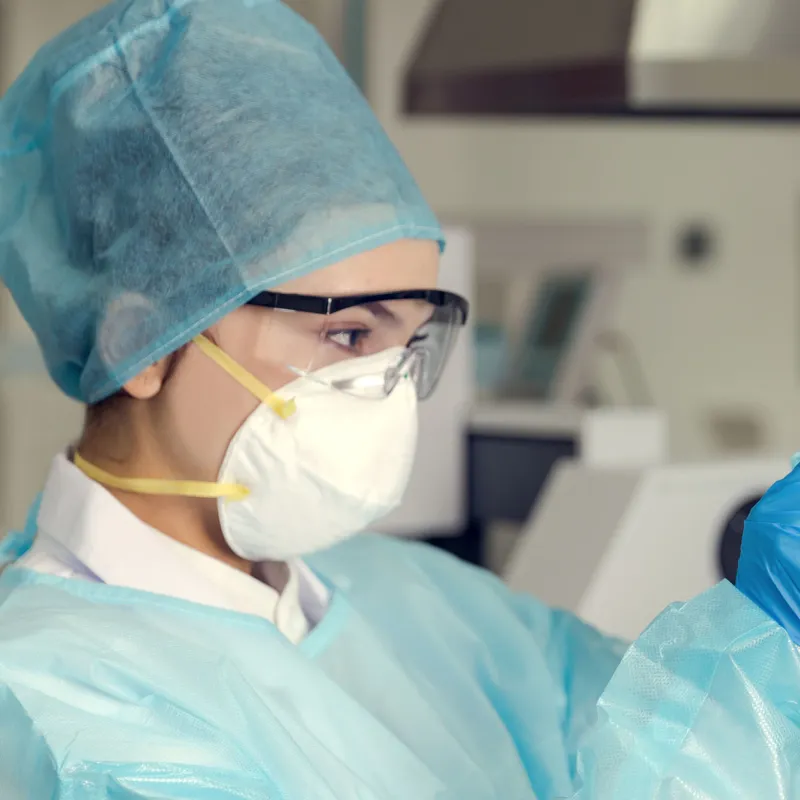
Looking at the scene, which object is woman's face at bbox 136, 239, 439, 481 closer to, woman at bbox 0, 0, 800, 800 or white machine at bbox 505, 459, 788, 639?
woman at bbox 0, 0, 800, 800

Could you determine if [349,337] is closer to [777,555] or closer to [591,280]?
[777,555]

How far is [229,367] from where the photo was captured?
95cm

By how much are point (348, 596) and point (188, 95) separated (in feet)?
1.55

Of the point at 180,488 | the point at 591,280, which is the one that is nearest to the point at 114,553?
the point at 180,488

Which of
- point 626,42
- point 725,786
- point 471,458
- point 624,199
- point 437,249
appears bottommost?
point 624,199

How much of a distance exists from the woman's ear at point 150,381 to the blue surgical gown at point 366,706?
157 millimetres

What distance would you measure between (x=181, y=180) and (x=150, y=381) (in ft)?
0.52

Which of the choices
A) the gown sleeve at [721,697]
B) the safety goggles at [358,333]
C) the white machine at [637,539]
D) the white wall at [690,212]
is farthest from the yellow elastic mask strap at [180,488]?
the white wall at [690,212]

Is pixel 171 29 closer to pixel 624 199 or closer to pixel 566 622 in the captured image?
pixel 566 622

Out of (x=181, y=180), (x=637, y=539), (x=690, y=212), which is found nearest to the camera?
(x=181, y=180)

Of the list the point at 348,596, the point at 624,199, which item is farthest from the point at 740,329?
the point at 348,596

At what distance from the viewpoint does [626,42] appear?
128 cm

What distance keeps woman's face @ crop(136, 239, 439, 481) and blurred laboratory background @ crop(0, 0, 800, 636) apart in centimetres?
45

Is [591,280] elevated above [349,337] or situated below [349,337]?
below
